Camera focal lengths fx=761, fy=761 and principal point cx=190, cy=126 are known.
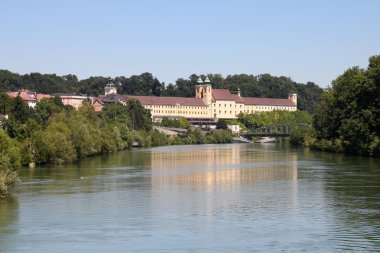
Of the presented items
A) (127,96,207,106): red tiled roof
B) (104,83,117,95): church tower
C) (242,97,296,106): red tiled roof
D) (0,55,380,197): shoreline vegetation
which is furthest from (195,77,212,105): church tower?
(0,55,380,197): shoreline vegetation

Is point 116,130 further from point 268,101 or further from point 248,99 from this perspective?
point 268,101

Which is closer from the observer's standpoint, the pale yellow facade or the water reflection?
the water reflection

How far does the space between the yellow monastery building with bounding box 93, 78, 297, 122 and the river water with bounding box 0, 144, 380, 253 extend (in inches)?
4882

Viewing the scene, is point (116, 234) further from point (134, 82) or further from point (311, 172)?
point (134, 82)

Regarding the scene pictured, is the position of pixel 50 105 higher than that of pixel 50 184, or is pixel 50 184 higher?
pixel 50 105

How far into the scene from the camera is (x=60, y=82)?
181500mm

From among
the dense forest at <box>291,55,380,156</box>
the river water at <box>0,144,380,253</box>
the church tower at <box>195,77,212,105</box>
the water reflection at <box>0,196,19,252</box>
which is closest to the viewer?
the river water at <box>0,144,380,253</box>

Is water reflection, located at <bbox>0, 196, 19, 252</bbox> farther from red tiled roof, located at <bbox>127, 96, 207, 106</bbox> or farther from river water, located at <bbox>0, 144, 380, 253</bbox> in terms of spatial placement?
red tiled roof, located at <bbox>127, 96, 207, 106</bbox>

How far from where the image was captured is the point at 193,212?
2919 cm

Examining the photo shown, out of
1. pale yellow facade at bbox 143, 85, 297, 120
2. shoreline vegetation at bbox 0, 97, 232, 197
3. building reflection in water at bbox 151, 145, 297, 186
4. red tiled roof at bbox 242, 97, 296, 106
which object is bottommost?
building reflection in water at bbox 151, 145, 297, 186

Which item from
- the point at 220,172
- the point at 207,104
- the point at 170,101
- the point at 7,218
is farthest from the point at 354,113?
the point at 207,104

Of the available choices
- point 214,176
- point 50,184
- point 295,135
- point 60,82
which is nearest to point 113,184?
point 50,184

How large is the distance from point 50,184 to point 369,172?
18.9 metres

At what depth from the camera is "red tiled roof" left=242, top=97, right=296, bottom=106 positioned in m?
193
